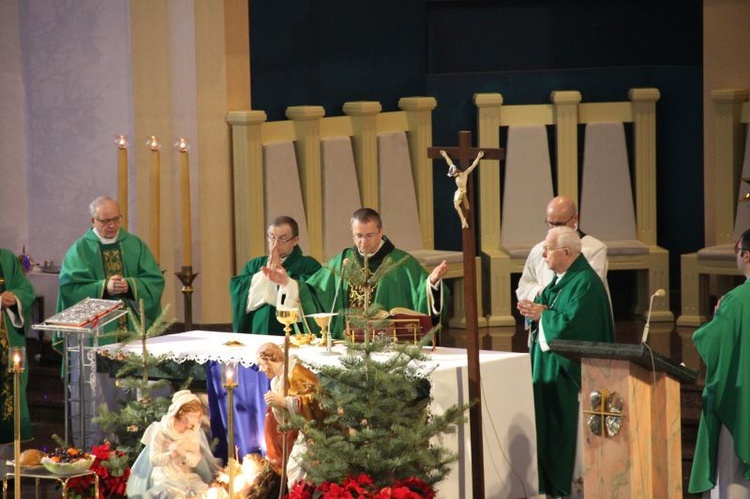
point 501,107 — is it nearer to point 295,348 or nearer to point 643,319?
point 643,319

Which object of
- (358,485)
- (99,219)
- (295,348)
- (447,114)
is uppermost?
(447,114)

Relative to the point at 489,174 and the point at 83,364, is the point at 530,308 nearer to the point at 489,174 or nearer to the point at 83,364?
the point at 83,364

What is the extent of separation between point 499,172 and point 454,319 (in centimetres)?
150

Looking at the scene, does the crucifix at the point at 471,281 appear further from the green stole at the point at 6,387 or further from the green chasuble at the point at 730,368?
the green stole at the point at 6,387

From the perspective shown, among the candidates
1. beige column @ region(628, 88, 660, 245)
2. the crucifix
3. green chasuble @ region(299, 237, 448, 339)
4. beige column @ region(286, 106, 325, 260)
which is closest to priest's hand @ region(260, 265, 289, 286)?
green chasuble @ region(299, 237, 448, 339)

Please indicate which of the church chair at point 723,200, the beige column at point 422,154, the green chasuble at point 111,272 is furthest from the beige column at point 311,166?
the church chair at point 723,200

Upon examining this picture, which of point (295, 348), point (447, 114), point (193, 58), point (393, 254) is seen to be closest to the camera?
point (295, 348)

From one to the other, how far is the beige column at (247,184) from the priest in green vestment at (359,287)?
3008 millimetres

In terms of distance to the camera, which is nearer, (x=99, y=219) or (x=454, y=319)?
(x=99, y=219)

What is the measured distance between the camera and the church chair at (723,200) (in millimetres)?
12172

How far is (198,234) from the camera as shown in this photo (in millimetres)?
11945

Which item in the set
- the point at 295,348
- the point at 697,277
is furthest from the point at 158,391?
the point at 697,277

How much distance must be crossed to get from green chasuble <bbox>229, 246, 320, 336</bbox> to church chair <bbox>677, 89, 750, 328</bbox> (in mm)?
4053

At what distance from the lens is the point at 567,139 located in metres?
13.0
